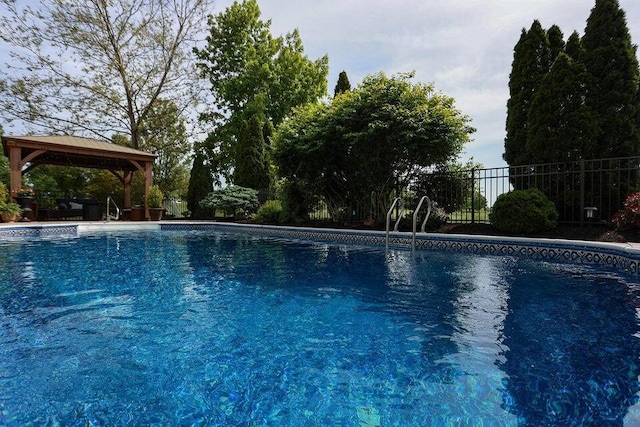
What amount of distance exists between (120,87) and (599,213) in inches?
924

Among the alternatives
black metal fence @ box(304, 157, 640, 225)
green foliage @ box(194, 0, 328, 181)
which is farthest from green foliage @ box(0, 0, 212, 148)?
black metal fence @ box(304, 157, 640, 225)

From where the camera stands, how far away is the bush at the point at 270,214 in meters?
13.5

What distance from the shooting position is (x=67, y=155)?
15812 mm

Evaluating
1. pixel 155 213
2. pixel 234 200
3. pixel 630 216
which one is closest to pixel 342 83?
pixel 234 200

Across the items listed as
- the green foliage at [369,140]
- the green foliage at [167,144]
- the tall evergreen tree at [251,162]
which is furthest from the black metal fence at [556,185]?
the green foliage at [167,144]

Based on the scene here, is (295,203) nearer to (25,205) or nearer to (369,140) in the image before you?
(369,140)

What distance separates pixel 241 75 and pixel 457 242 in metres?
20.3

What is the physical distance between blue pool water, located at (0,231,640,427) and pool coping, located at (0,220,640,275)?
3.19ft

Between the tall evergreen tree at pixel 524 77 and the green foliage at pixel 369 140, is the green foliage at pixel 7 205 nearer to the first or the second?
the green foliage at pixel 369 140

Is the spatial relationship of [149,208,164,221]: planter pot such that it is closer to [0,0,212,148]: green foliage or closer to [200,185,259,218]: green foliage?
[200,185,259,218]: green foliage

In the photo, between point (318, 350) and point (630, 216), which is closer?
point (318, 350)

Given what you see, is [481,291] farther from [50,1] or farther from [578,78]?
[50,1]

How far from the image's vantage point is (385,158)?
10.3m

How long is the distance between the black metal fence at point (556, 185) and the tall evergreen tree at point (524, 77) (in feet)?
3.05
